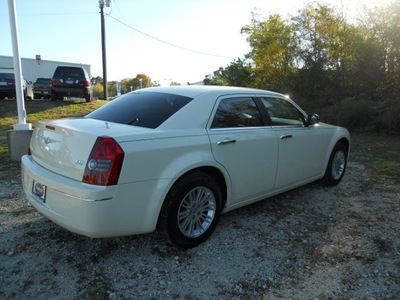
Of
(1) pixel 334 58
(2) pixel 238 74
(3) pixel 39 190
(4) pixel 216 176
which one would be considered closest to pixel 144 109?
(4) pixel 216 176

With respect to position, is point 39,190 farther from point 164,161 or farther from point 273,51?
point 273,51

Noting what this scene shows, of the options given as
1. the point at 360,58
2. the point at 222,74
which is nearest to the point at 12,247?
the point at 360,58

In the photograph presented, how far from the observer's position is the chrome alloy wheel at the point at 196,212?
2.91 m

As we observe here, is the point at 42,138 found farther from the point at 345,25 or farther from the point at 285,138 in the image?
the point at 345,25

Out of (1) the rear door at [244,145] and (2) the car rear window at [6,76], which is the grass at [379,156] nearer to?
(1) the rear door at [244,145]

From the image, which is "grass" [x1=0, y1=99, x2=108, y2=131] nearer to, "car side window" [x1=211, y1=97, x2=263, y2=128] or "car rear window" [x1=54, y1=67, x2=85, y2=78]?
"car rear window" [x1=54, y1=67, x2=85, y2=78]

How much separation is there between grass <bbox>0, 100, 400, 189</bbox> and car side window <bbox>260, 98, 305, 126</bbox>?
7.46ft

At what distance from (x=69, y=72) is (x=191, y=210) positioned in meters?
13.7

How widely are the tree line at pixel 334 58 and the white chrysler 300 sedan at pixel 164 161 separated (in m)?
10.2

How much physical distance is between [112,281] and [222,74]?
114 feet

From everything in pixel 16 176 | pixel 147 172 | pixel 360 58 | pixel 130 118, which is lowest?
pixel 16 176

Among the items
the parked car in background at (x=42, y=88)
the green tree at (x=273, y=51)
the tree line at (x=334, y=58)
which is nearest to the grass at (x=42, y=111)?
the parked car in background at (x=42, y=88)

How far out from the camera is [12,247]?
296cm

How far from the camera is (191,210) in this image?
296 centimetres
